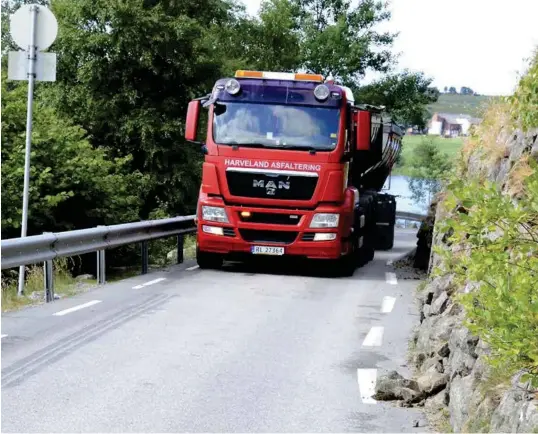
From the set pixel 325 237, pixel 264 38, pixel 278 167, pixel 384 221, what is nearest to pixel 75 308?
pixel 278 167

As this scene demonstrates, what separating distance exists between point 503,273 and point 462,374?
1882mm

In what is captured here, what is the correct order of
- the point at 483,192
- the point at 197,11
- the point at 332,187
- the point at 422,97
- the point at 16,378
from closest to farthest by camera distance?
the point at 483,192
the point at 16,378
the point at 332,187
the point at 197,11
the point at 422,97

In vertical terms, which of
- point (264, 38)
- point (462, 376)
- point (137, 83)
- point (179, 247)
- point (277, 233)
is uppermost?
point (264, 38)

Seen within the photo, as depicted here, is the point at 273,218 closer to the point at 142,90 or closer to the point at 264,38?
the point at 142,90

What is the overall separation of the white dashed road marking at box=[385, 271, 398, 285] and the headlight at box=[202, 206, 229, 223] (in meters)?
2.83

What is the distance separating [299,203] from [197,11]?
24.0 m

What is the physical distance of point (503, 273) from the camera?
471 cm

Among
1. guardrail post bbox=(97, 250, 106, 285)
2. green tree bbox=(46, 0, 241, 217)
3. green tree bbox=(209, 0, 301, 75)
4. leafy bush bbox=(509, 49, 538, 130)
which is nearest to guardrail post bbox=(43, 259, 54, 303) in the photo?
guardrail post bbox=(97, 250, 106, 285)

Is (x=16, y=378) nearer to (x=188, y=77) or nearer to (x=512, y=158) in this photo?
(x=512, y=158)

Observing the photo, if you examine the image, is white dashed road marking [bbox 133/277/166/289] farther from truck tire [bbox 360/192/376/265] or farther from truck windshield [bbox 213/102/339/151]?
truck tire [bbox 360/192/376/265]

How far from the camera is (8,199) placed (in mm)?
16953

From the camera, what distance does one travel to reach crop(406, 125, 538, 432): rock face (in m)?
4.85

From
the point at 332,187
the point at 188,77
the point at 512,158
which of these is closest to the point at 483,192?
the point at 512,158

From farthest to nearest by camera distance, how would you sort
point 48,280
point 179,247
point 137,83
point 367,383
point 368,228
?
point 137,83, point 368,228, point 179,247, point 48,280, point 367,383
